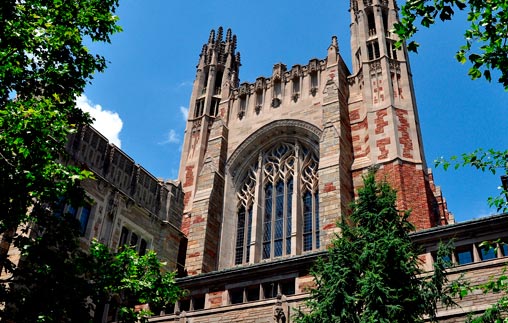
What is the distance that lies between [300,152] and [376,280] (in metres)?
16.8

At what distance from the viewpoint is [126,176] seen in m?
20.9

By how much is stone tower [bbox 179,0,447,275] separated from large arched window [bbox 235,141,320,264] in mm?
57

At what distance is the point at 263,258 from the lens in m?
24.9

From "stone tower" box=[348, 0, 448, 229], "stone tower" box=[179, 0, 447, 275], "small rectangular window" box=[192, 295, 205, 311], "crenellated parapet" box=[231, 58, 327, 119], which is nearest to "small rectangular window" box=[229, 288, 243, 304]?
"small rectangular window" box=[192, 295, 205, 311]

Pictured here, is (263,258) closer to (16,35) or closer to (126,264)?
(126,264)

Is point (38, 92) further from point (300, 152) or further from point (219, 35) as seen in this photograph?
point (219, 35)

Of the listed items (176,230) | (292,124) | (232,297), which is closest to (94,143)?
(176,230)

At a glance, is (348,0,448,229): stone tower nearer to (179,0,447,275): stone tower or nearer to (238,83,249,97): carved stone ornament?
(179,0,447,275): stone tower

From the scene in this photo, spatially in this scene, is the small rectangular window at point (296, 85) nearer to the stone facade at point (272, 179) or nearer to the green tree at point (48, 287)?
the stone facade at point (272, 179)

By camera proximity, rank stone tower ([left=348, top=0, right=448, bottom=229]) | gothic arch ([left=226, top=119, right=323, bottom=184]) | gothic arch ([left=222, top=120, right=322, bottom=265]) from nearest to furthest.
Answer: stone tower ([left=348, top=0, right=448, bottom=229])
gothic arch ([left=222, top=120, right=322, bottom=265])
gothic arch ([left=226, top=119, right=323, bottom=184])

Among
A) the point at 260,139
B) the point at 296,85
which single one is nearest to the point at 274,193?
the point at 260,139

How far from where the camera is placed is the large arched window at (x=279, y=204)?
24.6 meters

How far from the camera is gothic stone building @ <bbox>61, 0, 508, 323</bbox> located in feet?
53.6

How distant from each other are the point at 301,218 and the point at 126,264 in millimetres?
13945
